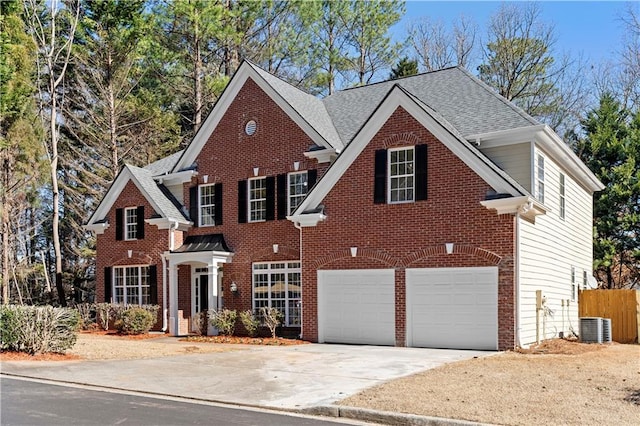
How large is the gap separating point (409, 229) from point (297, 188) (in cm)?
536

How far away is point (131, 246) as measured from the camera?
2523cm

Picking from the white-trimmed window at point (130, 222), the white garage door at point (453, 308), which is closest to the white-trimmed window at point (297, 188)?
the white garage door at point (453, 308)

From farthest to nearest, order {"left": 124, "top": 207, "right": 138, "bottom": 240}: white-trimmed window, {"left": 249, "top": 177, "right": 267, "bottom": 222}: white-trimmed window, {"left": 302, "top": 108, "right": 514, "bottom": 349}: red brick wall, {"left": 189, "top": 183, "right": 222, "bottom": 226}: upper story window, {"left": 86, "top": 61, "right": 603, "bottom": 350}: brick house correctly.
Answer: {"left": 124, "top": 207, "right": 138, "bottom": 240}: white-trimmed window → {"left": 189, "top": 183, "right": 222, "bottom": 226}: upper story window → {"left": 249, "top": 177, "right": 267, "bottom": 222}: white-trimmed window → {"left": 86, "top": 61, "right": 603, "bottom": 350}: brick house → {"left": 302, "top": 108, "right": 514, "bottom": 349}: red brick wall

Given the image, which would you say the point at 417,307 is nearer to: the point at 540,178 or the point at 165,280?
the point at 540,178

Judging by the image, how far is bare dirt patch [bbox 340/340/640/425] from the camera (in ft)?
28.0

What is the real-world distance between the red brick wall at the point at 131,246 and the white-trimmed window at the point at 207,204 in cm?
148

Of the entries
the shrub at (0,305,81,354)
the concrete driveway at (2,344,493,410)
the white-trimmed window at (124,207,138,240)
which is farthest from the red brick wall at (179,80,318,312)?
the shrub at (0,305,81,354)

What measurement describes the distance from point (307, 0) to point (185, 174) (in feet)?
56.5

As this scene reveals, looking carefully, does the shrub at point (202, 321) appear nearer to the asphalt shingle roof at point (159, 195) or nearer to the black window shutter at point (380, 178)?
the asphalt shingle roof at point (159, 195)

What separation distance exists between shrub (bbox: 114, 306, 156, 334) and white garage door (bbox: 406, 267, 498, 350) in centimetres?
1009

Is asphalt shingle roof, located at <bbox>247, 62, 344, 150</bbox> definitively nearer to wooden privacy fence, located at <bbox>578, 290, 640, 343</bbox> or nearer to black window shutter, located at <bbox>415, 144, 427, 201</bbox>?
black window shutter, located at <bbox>415, 144, 427, 201</bbox>

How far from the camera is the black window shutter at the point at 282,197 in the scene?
21808mm

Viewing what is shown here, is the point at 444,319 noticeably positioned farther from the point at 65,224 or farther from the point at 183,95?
the point at 65,224

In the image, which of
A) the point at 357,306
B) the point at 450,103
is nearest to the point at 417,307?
the point at 357,306
